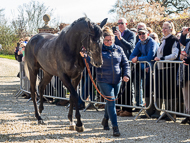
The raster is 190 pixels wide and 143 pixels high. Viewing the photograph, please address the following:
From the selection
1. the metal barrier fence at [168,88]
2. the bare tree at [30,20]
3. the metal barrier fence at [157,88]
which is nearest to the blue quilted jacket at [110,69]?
the metal barrier fence at [157,88]

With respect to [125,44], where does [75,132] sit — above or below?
below

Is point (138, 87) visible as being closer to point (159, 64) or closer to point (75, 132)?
point (159, 64)

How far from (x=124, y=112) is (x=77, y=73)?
2.29 meters

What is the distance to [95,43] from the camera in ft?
16.0

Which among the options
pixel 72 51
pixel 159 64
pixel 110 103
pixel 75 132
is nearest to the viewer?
pixel 110 103

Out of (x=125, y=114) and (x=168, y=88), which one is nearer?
(x=168, y=88)

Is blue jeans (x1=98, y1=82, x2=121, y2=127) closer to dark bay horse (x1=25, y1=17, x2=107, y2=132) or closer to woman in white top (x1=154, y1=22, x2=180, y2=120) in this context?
dark bay horse (x1=25, y1=17, x2=107, y2=132)

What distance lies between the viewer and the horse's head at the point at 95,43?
15.9ft

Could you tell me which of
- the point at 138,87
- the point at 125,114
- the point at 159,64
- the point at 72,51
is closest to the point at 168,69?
the point at 159,64

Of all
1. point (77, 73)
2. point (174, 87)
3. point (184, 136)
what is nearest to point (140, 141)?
point (184, 136)

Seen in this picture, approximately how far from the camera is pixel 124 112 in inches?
290

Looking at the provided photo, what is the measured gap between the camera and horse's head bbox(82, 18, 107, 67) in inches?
191

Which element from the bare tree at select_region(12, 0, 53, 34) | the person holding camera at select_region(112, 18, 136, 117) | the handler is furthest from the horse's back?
the bare tree at select_region(12, 0, 53, 34)

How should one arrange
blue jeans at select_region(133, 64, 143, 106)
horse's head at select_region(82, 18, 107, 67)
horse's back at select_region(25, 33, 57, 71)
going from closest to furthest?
horse's head at select_region(82, 18, 107, 67)
horse's back at select_region(25, 33, 57, 71)
blue jeans at select_region(133, 64, 143, 106)
